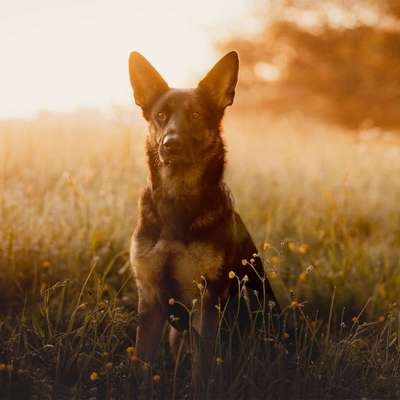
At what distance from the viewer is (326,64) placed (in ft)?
61.9

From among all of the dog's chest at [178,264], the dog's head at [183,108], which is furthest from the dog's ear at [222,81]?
the dog's chest at [178,264]

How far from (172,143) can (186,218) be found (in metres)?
0.42

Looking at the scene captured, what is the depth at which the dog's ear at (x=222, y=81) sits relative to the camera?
3.32 meters

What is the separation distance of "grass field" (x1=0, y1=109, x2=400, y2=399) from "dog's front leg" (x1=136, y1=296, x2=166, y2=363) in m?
0.10

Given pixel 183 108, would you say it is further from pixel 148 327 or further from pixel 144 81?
pixel 148 327

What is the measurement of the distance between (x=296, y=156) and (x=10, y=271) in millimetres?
5139

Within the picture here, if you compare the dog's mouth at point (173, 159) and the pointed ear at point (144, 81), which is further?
Result: the pointed ear at point (144, 81)

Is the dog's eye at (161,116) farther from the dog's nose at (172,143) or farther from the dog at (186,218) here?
the dog's nose at (172,143)

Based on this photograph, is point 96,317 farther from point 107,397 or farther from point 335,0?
point 335,0

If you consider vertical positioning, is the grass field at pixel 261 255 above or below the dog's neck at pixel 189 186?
below

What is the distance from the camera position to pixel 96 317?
313 centimetres

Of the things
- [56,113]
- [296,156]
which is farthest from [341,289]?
[56,113]

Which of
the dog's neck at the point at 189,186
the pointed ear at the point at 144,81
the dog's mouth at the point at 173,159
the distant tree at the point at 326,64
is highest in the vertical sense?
the distant tree at the point at 326,64

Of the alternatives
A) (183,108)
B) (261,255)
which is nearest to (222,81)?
(183,108)
